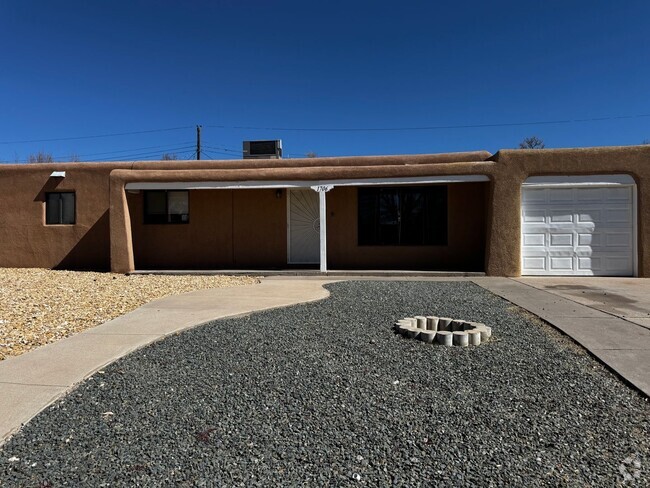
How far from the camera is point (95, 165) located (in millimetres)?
15227

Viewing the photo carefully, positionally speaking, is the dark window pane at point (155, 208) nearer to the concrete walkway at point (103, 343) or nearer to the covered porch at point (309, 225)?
the covered porch at point (309, 225)

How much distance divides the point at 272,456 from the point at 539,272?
1152 cm

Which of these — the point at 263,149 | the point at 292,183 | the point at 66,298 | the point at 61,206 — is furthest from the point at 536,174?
the point at 61,206

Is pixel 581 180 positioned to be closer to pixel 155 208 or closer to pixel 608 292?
pixel 608 292

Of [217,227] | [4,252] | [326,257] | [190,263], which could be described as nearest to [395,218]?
[326,257]

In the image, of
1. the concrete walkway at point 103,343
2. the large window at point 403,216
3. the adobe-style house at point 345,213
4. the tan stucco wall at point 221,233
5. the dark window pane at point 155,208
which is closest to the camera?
the concrete walkway at point 103,343

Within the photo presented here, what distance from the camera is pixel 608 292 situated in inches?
373

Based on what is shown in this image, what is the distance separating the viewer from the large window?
14.2 m

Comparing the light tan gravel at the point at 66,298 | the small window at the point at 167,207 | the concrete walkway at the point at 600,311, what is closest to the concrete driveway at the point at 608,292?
the concrete walkway at the point at 600,311

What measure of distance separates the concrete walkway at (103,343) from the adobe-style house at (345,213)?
16.5ft

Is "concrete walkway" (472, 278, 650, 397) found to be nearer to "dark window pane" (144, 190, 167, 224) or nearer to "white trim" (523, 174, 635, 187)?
"white trim" (523, 174, 635, 187)

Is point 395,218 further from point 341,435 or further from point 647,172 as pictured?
point 341,435

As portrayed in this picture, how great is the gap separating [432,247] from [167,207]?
861 cm

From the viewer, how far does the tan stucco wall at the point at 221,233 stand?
15180mm
